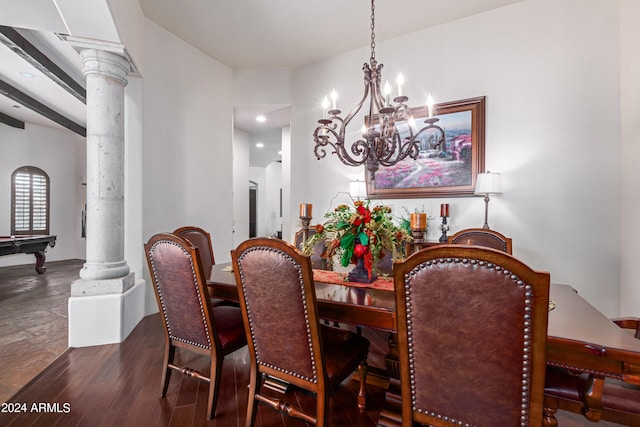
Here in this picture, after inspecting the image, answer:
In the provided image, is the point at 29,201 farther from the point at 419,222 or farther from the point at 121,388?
the point at 419,222

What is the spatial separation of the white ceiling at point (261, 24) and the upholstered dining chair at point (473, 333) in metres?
3.23

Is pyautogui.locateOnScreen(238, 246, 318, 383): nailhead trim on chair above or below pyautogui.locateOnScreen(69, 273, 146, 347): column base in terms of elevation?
above

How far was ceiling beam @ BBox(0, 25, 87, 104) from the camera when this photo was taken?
10.5ft

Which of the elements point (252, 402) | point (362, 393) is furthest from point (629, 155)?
point (252, 402)

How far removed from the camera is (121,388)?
2.04 meters

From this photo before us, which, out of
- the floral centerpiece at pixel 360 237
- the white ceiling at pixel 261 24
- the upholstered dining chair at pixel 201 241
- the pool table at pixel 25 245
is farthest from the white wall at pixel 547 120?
the pool table at pixel 25 245

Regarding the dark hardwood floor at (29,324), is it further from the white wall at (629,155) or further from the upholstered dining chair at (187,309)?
the white wall at (629,155)

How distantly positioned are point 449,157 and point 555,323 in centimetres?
253

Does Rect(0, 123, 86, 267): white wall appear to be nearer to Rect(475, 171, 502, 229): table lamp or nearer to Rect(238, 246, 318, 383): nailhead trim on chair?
Rect(238, 246, 318, 383): nailhead trim on chair

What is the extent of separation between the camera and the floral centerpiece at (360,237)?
5.88 ft

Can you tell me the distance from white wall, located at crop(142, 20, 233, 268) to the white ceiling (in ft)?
0.99

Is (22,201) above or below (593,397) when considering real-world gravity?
above

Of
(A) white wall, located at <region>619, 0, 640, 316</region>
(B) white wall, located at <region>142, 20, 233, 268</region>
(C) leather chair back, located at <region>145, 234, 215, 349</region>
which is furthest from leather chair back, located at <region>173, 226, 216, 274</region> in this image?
(A) white wall, located at <region>619, 0, 640, 316</region>

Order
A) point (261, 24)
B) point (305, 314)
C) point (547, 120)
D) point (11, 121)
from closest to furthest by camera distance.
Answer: point (305, 314) < point (547, 120) < point (261, 24) < point (11, 121)
